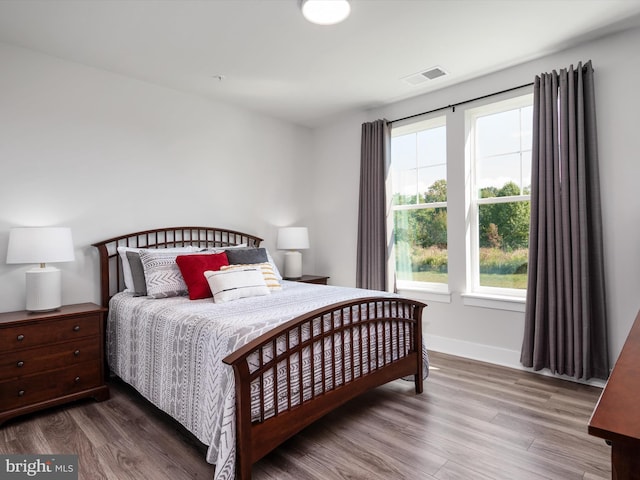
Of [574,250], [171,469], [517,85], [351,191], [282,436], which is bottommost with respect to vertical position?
[171,469]

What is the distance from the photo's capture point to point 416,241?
13.5 feet

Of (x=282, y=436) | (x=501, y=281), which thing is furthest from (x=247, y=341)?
(x=501, y=281)

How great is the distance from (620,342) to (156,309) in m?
3.32

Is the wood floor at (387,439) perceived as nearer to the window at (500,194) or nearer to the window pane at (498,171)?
the window at (500,194)

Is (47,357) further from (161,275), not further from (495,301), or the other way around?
(495,301)

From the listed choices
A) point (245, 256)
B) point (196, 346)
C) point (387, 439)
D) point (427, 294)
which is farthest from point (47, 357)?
point (427, 294)

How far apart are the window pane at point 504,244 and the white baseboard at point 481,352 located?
59cm

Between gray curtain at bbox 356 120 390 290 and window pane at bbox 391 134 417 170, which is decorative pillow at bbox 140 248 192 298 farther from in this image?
window pane at bbox 391 134 417 170

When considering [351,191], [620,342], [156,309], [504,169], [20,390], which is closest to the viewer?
[20,390]

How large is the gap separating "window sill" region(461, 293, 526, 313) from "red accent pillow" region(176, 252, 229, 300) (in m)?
2.29

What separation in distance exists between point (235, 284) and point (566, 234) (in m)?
2.53

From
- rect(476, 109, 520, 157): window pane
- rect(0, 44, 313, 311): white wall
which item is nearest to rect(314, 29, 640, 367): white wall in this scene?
rect(476, 109, 520, 157): window pane

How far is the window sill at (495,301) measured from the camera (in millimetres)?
3248

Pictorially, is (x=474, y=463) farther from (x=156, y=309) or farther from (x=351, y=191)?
(x=351, y=191)
